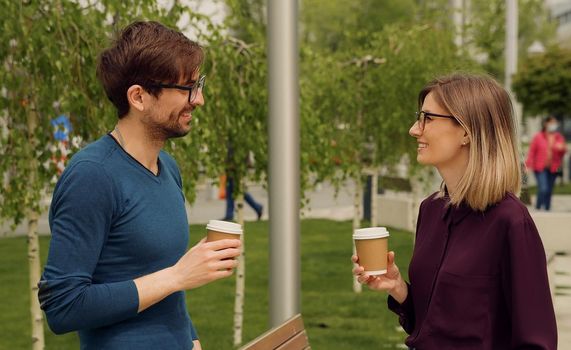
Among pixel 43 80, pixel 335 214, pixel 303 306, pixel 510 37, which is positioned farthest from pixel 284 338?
pixel 510 37

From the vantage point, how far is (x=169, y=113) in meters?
2.27

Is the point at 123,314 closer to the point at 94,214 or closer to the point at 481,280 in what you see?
the point at 94,214

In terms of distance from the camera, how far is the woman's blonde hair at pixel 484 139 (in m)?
2.30

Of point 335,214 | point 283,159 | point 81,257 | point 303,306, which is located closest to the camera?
point 81,257

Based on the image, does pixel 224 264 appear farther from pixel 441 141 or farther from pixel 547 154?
pixel 547 154

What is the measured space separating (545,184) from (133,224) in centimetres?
1618

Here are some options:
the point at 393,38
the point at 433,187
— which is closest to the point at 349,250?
the point at 433,187

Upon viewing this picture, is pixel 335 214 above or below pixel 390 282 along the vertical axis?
below

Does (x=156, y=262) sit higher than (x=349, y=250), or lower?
higher

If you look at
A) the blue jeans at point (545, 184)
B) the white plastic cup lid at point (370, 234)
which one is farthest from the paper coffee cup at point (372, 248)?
the blue jeans at point (545, 184)

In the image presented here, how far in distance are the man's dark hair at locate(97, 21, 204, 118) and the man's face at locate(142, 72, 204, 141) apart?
0.02 meters

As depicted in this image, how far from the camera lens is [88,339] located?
7.27ft

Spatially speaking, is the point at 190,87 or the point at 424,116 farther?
the point at 424,116

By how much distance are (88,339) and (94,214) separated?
34 cm
